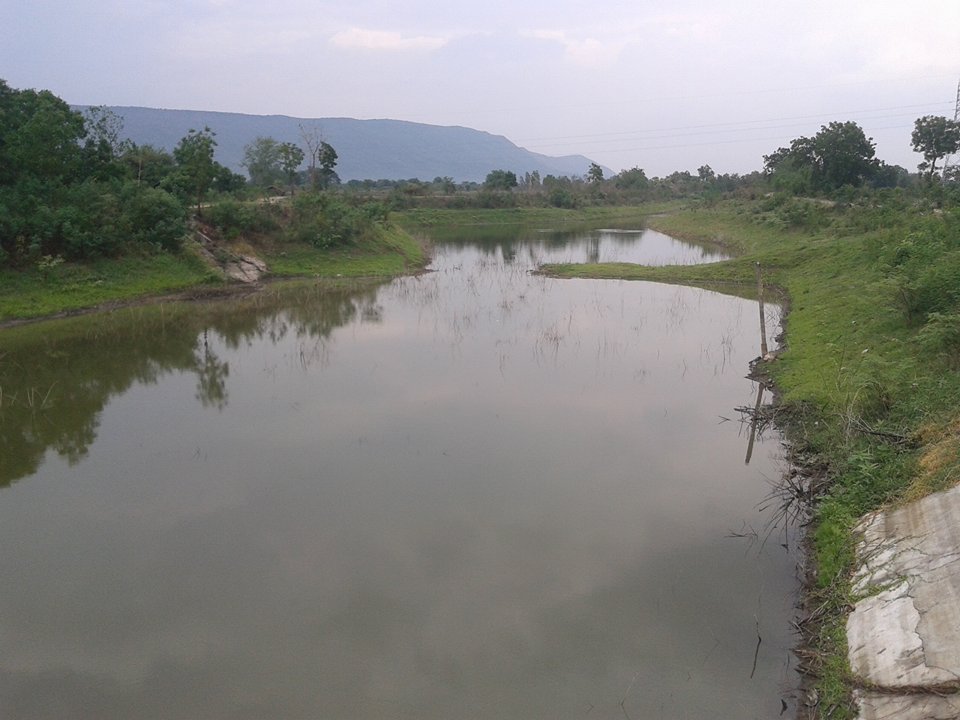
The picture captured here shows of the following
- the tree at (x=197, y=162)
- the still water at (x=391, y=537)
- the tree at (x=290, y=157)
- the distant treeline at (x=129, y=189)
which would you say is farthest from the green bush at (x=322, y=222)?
the still water at (x=391, y=537)

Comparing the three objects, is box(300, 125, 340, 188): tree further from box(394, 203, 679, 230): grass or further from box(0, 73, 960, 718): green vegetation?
box(394, 203, 679, 230): grass

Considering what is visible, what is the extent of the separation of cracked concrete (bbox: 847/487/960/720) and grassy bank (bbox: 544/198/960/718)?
6.3 inches

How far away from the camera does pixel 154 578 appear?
6.10 meters

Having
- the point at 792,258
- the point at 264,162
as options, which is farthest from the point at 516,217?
the point at 792,258

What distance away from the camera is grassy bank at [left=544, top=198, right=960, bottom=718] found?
19.2ft

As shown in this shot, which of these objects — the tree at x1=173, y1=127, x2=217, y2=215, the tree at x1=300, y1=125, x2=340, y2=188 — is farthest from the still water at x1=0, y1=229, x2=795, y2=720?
the tree at x1=300, y1=125, x2=340, y2=188

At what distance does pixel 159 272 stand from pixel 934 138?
42.8 m

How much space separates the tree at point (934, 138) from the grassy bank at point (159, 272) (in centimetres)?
3241

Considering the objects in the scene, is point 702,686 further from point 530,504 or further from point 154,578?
point 154,578

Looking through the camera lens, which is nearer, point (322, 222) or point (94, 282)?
point (94, 282)

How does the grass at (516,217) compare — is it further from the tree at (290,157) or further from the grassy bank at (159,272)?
the grassy bank at (159,272)

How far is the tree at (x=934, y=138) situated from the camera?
38.7 meters

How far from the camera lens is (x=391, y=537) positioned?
6766 millimetres

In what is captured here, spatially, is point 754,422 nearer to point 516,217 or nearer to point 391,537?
point 391,537
